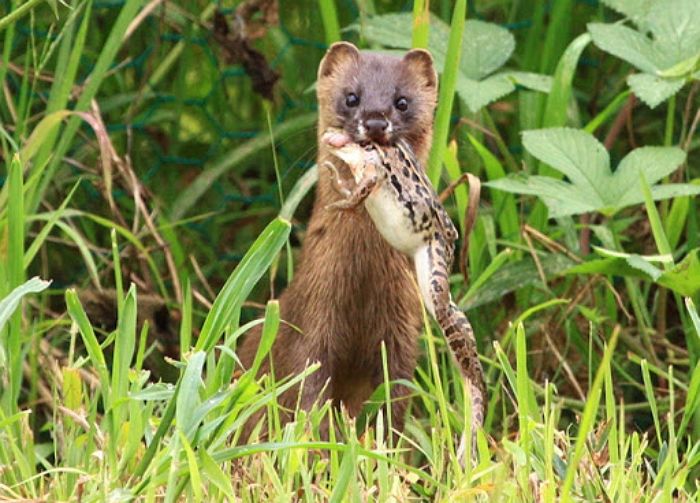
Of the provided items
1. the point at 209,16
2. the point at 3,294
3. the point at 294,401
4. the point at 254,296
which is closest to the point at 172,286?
the point at 254,296

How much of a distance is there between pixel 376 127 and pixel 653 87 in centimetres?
78

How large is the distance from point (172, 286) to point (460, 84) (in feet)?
4.27

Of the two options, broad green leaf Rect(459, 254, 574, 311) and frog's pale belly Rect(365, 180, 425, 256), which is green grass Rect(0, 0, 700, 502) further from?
frog's pale belly Rect(365, 180, 425, 256)

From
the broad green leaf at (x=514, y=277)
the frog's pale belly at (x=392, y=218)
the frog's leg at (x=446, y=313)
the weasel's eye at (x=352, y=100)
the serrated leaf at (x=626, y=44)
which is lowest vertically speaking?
the broad green leaf at (x=514, y=277)

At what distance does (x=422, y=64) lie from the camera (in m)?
3.65

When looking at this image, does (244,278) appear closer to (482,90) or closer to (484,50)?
(482,90)

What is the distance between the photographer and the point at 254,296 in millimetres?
4770

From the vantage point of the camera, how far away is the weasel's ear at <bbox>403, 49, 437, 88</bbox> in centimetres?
362

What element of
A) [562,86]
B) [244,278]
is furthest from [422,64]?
[244,278]

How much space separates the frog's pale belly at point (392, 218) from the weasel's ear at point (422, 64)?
0.77 meters

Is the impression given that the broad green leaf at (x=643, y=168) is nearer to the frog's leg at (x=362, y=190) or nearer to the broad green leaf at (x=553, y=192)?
the broad green leaf at (x=553, y=192)

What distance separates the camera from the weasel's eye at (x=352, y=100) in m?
3.53

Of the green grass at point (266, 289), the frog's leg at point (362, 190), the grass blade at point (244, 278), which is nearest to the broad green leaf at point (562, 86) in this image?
the green grass at point (266, 289)

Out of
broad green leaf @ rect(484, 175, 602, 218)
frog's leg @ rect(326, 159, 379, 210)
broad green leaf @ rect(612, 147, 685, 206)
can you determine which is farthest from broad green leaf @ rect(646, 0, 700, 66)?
frog's leg @ rect(326, 159, 379, 210)
